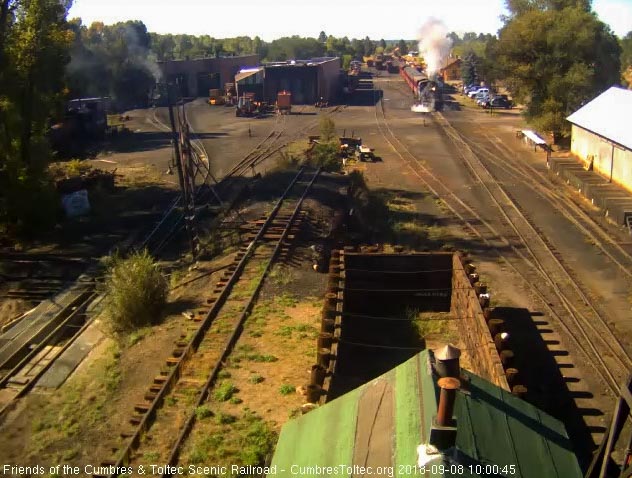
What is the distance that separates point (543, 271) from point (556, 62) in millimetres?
22245

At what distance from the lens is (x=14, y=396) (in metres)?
10.6

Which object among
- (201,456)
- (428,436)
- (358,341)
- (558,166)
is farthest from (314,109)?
(428,436)

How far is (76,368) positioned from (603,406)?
30.2 feet

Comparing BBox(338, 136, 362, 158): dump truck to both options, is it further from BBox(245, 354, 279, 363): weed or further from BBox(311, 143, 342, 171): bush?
BBox(245, 354, 279, 363): weed

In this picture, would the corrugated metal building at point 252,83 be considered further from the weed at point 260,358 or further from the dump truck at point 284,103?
the weed at point 260,358

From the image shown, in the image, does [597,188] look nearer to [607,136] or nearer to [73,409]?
[607,136]

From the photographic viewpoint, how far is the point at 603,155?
2478 cm

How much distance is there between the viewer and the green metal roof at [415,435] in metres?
3.52

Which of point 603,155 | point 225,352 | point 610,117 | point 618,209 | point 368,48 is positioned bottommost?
point 225,352

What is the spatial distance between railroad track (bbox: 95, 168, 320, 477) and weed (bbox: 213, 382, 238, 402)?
0.16 m

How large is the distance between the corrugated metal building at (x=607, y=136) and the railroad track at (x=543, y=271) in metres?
4.25

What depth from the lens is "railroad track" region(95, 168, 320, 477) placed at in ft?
26.7

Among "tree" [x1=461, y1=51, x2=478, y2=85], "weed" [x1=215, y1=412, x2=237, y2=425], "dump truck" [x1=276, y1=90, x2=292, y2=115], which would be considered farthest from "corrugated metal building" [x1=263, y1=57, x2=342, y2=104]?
"weed" [x1=215, y1=412, x2=237, y2=425]

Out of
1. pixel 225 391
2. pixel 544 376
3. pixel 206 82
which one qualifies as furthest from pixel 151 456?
pixel 206 82
